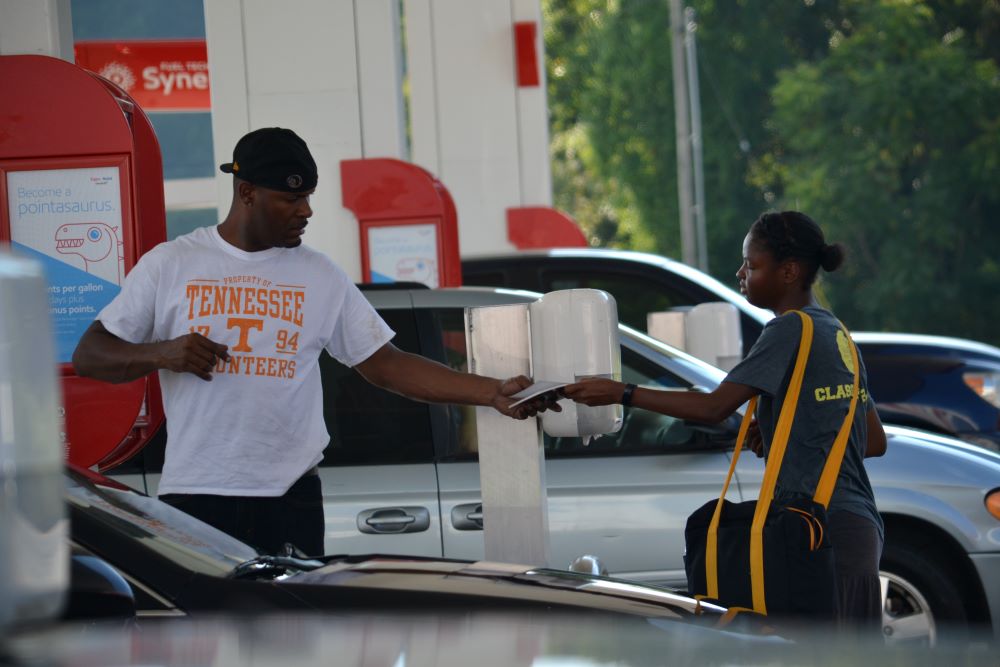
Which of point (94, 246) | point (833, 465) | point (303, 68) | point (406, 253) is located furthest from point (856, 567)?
point (303, 68)

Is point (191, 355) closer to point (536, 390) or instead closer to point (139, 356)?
point (139, 356)

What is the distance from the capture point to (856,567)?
4.13 meters

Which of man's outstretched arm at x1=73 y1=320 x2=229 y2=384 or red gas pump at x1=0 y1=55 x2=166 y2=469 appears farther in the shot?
red gas pump at x1=0 y1=55 x2=166 y2=469

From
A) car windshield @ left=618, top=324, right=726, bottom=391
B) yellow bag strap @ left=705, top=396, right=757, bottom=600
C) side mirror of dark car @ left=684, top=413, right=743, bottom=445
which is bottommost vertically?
yellow bag strap @ left=705, top=396, right=757, bottom=600

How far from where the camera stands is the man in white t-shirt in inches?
163

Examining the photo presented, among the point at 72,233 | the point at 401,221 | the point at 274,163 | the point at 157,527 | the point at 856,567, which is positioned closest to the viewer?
the point at 157,527

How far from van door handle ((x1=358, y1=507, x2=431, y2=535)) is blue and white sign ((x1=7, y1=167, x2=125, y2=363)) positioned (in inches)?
47.7

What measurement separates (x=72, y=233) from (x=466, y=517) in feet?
5.71

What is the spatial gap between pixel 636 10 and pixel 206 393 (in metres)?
38.6

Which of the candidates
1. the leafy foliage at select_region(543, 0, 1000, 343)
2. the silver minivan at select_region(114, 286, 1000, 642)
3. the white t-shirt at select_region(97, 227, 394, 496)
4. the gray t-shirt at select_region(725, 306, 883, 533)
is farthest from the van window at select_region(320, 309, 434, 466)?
the leafy foliage at select_region(543, 0, 1000, 343)

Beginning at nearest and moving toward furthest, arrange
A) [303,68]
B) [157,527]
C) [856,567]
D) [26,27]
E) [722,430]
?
[157,527] < [856,567] < [722,430] < [26,27] < [303,68]

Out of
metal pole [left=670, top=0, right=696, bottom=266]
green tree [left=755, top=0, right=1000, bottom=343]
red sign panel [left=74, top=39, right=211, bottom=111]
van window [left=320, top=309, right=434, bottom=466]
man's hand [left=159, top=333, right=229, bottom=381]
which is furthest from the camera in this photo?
green tree [left=755, top=0, right=1000, bottom=343]

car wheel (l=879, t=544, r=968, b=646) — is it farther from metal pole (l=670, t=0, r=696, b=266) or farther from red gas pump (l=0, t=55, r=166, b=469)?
metal pole (l=670, t=0, r=696, b=266)

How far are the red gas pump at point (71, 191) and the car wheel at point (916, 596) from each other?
2.86 m
